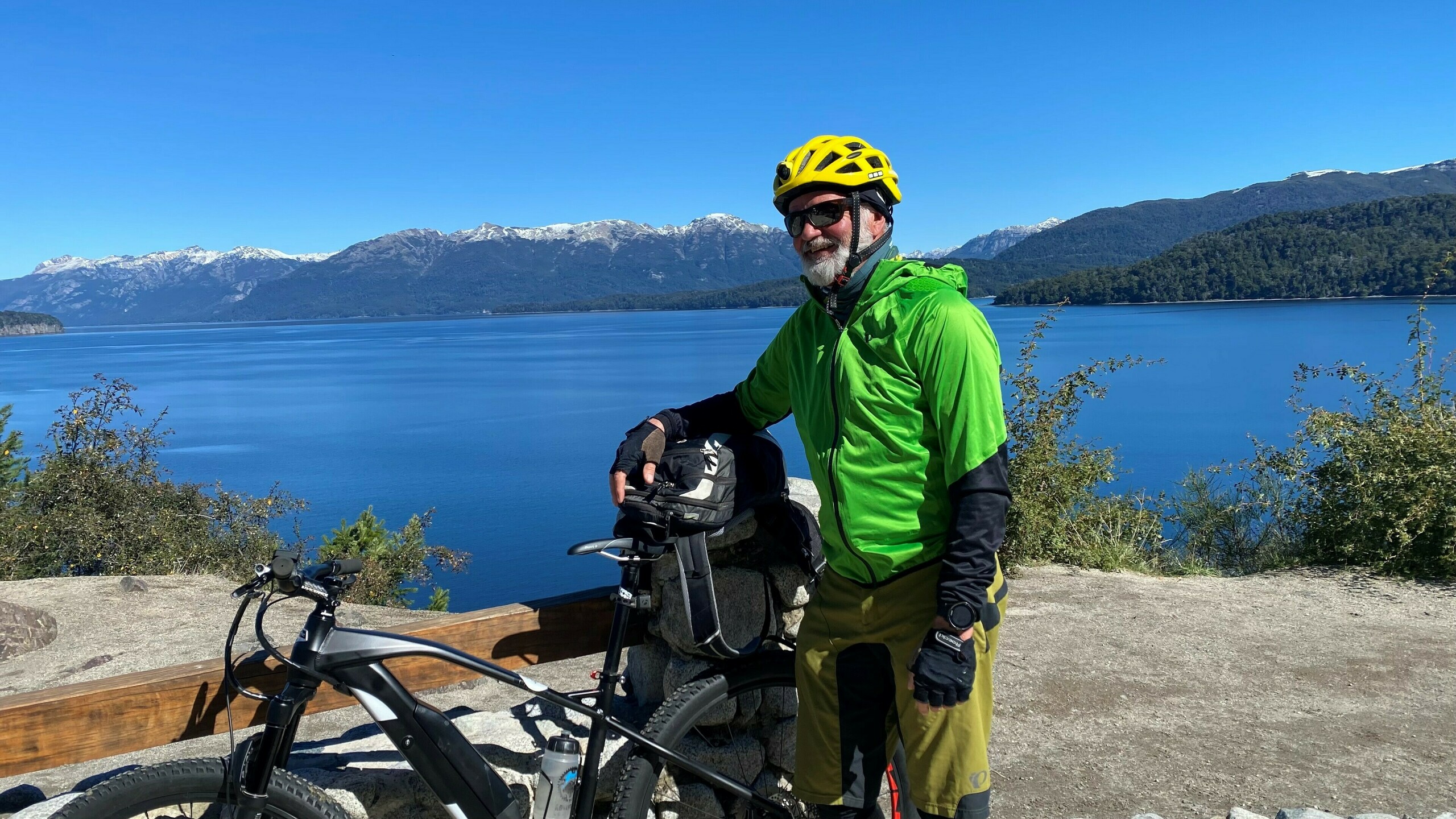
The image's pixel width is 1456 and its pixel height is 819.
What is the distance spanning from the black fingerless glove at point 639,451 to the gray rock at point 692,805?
1.02 meters

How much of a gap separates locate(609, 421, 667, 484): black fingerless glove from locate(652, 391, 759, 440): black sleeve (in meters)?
0.06

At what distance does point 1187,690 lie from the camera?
4922 millimetres

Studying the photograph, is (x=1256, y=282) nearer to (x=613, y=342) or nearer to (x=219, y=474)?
(x=613, y=342)

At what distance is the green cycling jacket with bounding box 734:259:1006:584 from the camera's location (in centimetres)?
208

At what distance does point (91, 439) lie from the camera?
1110cm

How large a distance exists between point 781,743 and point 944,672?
1.15 meters

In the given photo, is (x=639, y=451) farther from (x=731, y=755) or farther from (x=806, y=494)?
(x=731, y=755)

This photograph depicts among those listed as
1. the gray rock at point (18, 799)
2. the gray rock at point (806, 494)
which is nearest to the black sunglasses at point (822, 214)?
the gray rock at point (806, 494)

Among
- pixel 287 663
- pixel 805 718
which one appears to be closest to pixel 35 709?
pixel 287 663

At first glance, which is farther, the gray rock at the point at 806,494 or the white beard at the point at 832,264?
the gray rock at the point at 806,494

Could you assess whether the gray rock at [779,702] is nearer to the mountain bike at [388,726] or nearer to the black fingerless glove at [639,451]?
the mountain bike at [388,726]

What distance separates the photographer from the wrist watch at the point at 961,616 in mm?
2016

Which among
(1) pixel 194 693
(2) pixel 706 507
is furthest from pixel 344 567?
(2) pixel 706 507

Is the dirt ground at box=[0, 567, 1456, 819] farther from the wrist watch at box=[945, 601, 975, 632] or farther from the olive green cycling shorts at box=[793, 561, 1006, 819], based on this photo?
the wrist watch at box=[945, 601, 975, 632]
